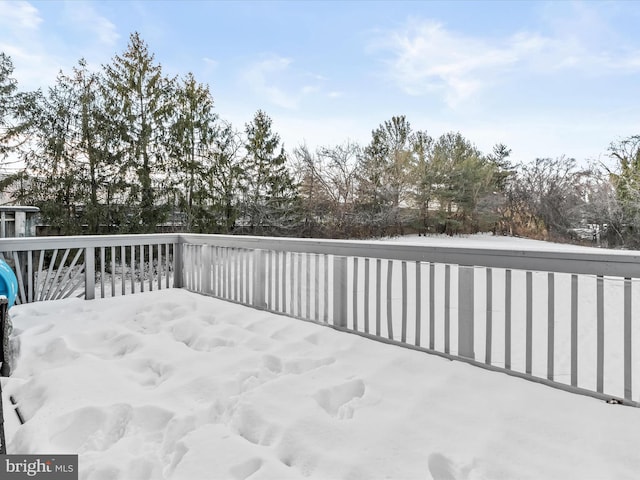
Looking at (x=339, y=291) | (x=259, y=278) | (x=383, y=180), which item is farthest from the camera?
(x=383, y=180)

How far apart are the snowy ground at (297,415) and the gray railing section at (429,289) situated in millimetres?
200

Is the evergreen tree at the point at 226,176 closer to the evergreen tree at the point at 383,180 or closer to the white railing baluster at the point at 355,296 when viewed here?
the evergreen tree at the point at 383,180

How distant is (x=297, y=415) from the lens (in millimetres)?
1678

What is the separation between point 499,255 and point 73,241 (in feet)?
13.3

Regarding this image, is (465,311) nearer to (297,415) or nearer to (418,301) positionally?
(418,301)

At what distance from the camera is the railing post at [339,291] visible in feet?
9.71

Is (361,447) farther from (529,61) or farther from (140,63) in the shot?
(140,63)

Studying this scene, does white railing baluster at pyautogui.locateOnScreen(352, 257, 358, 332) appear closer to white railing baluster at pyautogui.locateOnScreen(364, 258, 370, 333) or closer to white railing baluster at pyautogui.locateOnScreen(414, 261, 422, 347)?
white railing baluster at pyautogui.locateOnScreen(364, 258, 370, 333)

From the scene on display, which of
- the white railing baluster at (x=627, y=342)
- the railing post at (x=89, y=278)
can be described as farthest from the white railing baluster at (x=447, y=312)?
the railing post at (x=89, y=278)

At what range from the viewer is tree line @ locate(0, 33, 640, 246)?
1023cm

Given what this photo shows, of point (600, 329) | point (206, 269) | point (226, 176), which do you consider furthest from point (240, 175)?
point (600, 329)

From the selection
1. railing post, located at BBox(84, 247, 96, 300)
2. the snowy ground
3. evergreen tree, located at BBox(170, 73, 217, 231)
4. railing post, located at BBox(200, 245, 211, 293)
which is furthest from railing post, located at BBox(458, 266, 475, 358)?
evergreen tree, located at BBox(170, 73, 217, 231)

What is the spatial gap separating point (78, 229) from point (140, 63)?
17.1 ft

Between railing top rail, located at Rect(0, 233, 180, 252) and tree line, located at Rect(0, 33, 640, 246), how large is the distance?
694 centimetres
